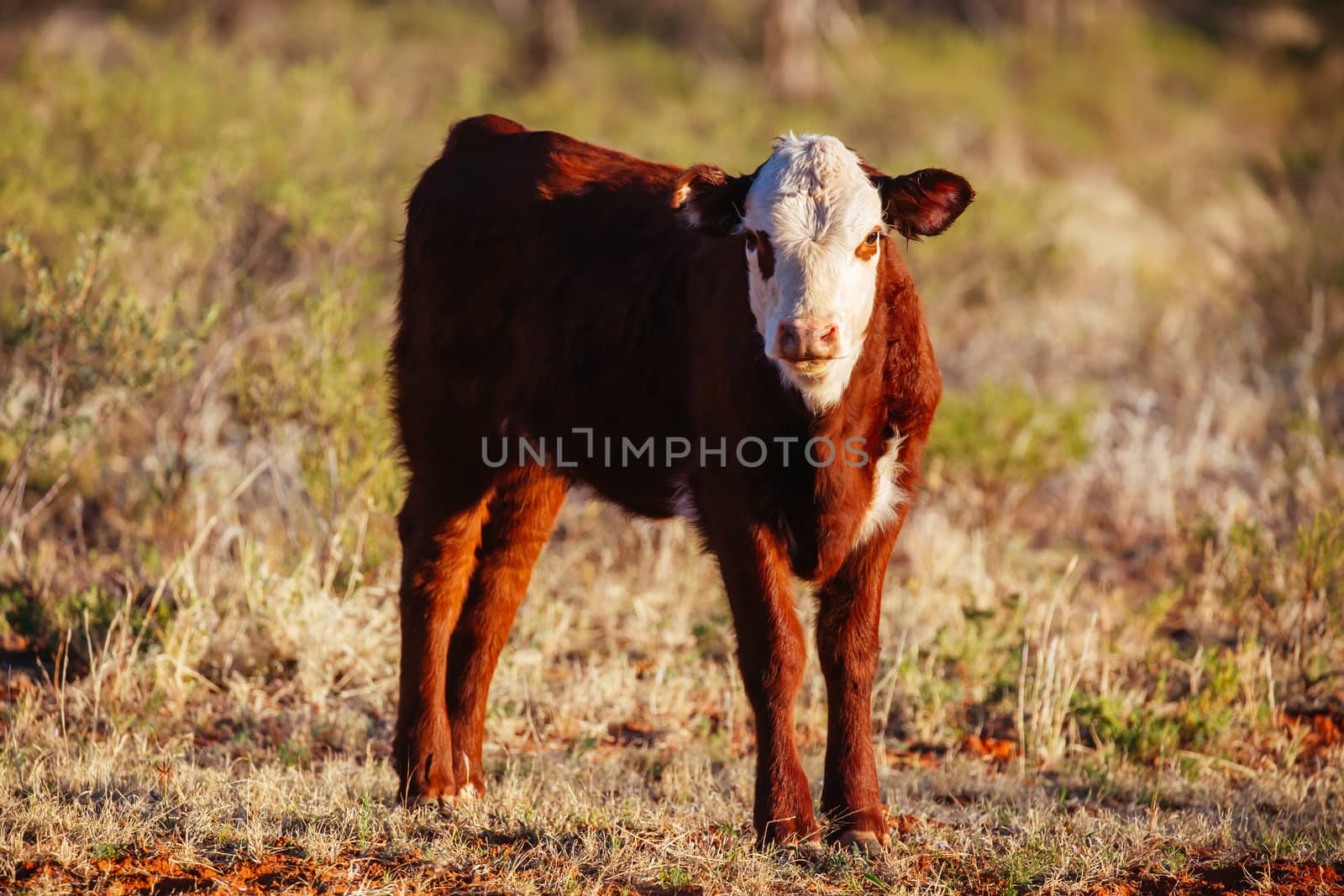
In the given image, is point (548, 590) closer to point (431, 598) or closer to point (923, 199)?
point (431, 598)

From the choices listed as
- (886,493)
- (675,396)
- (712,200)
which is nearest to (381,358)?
(675,396)

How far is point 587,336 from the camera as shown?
455cm

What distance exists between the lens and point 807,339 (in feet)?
12.0

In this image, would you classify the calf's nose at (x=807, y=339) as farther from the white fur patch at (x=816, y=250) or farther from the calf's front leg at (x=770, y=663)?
the calf's front leg at (x=770, y=663)

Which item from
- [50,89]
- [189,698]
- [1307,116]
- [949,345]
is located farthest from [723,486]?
[1307,116]

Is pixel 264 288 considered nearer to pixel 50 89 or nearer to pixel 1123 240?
pixel 50 89

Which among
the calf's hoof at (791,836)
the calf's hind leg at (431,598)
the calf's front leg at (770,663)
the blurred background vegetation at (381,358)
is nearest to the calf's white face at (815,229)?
the calf's front leg at (770,663)

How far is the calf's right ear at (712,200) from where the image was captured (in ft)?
13.6

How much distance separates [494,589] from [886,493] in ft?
5.32

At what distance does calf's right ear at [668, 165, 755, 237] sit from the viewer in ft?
13.6

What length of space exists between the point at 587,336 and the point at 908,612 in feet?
9.17

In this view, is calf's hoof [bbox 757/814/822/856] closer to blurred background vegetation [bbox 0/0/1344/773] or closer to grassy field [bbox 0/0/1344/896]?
grassy field [bbox 0/0/1344/896]

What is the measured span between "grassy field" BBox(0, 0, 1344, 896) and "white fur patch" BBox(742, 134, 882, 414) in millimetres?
1458

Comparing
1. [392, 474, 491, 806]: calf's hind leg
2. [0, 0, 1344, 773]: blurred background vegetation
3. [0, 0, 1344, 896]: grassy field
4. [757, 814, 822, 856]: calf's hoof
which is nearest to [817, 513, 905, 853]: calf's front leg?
[757, 814, 822, 856]: calf's hoof
